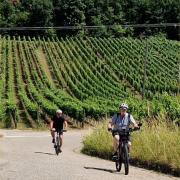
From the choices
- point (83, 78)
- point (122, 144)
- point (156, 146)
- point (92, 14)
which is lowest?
point (83, 78)

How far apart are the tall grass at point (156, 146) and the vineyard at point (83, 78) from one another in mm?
14657

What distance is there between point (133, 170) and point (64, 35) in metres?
113

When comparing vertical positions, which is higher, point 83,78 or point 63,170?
point 63,170

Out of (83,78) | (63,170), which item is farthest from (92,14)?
(63,170)

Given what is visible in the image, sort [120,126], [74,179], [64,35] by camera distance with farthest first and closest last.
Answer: [64,35]
[120,126]
[74,179]

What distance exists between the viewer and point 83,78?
7169 cm

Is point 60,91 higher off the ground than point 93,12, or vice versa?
point 93,12

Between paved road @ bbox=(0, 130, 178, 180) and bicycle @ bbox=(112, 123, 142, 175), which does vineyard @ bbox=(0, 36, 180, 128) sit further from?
bicycle @ bbox=(112, 123, 142, 175)

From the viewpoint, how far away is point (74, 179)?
40.3 feet

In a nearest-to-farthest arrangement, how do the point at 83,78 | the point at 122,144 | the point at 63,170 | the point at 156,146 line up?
the point at 122,144 → the point at 63,170 → the point at 156,146 → the point at 83,78

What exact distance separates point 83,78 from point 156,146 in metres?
56.7

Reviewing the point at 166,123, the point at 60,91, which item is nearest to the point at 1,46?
the point at 60,91

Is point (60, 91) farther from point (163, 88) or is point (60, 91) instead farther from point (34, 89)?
point (163, 88)

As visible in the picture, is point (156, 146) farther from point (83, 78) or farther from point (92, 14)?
point (92, 14)
